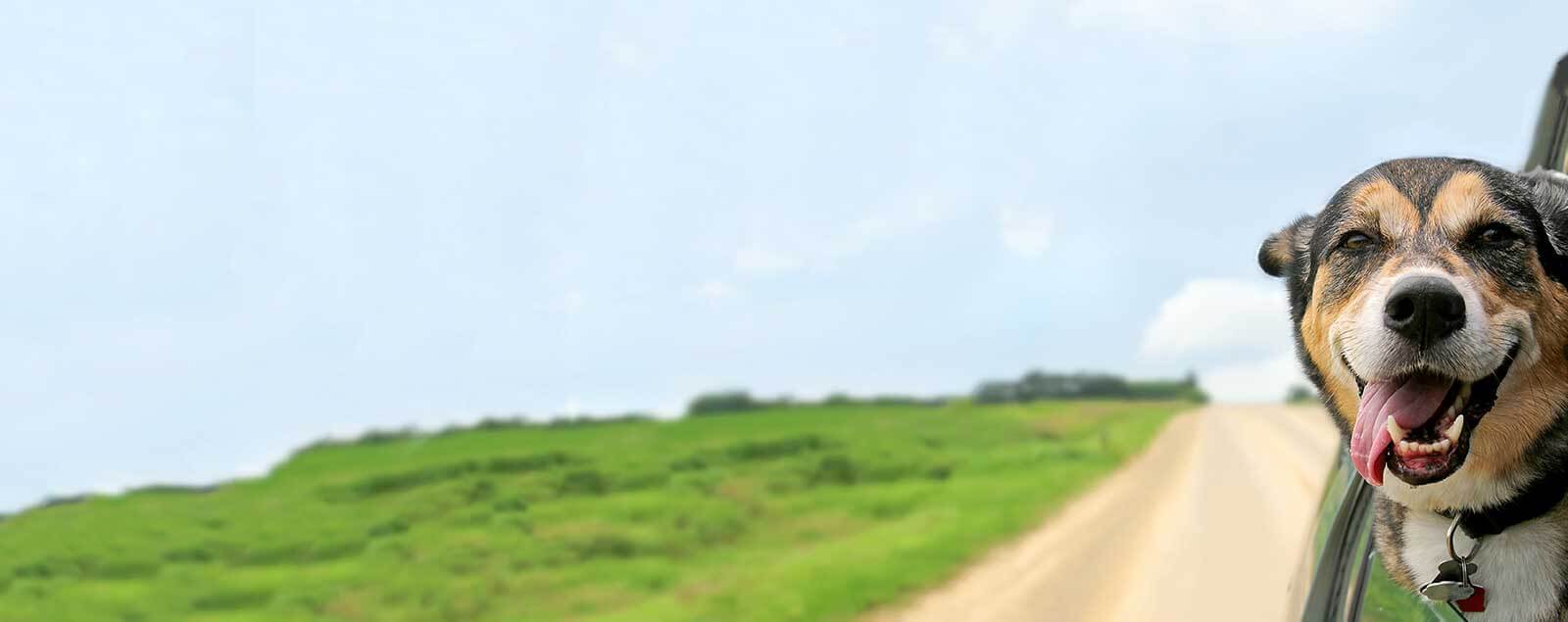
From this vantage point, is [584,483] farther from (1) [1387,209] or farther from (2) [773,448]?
(1) [1387,209]

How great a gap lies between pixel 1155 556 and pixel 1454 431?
1262 centimetres

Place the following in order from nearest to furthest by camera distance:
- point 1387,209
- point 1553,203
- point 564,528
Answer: point 1553,203, point 1387,209, point 564,528

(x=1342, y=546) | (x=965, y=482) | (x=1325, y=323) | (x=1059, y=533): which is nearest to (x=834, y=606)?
(x=1059, y=533)

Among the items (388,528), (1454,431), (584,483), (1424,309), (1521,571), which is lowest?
(388,528)

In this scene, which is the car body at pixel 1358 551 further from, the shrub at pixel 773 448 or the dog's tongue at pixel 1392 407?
the shrub at pixel 773 448

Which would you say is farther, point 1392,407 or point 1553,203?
point 1553,203

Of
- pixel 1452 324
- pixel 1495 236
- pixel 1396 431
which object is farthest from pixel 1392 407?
pixel 1495 236

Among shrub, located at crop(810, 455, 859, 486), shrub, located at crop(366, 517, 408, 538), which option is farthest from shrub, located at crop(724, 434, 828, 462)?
shrub, located at crop(366, 517, 408, 538)

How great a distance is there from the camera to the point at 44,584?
24.6 meters

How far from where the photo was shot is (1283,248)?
323 centimetres

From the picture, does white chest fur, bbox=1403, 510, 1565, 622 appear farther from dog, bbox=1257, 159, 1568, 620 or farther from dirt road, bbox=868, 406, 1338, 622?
dirt road, bbox=868, 406, 1338, 622

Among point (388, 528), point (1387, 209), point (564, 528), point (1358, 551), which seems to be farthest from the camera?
point (388, 528)

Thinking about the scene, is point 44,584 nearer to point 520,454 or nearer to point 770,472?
point 520,454

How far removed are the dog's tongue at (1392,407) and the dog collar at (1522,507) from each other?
28 cm
